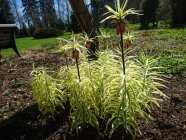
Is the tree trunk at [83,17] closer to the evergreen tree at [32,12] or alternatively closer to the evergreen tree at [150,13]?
the evergreen tree at [150,13]

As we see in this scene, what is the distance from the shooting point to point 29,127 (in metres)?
4.38

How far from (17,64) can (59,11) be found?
61.1 meters

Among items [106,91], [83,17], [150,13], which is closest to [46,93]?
[106,91]

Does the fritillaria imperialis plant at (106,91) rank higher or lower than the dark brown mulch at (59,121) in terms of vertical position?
higher

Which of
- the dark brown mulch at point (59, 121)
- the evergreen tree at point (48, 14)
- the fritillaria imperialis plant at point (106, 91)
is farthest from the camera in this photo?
the evergreen tree at point (48, 14)

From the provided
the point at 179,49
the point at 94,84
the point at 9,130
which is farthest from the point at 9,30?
the point at 94,84

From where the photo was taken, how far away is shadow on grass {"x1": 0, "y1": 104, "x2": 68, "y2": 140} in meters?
4.17

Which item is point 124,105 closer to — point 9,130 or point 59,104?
point 59,104

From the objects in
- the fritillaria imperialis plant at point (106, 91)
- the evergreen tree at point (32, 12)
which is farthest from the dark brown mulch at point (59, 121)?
the evergreen tree at point (32, 12)

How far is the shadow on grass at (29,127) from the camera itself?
13.7ft

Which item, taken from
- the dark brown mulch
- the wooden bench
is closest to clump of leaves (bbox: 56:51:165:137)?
the dark brown mulch

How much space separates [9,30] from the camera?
34.3 ft

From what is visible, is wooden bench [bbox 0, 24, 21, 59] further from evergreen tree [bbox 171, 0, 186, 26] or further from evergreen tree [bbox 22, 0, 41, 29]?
evergreen tree [bbox 22, 0, 41, 29]

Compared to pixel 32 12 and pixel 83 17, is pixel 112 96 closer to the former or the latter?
pixel 83 17
